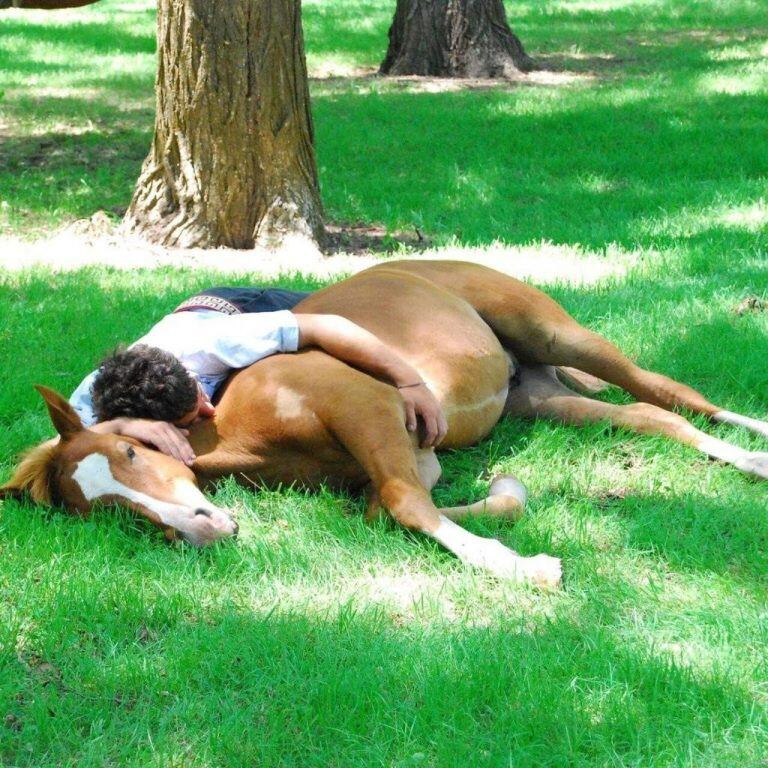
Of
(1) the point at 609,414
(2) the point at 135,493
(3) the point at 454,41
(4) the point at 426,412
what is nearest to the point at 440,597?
(4) the point at 426,412

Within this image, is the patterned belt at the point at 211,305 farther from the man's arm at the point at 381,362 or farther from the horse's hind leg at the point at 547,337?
the horse's hind leg at the point at 547,337

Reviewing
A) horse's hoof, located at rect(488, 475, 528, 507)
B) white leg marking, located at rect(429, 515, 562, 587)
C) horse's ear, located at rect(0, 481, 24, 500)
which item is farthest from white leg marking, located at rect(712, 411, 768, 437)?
horse's ear, located at rect(0, 481, 24, 500)

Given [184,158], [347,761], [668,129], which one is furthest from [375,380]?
[668,129]

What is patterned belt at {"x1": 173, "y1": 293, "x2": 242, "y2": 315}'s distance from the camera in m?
5.33

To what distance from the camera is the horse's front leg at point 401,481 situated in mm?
4059

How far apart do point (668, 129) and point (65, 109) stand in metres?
6.69

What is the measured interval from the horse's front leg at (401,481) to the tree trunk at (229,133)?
4.15 m

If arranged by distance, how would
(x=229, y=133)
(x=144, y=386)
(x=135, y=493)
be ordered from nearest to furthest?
(x=135, y=493)
(x=144, y=386)
(x=229, y=133)

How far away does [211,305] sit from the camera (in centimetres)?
535

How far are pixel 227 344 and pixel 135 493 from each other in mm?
900

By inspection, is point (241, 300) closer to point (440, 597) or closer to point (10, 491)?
point (10, 491)

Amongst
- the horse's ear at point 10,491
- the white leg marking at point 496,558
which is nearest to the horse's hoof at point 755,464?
the white leg marking at point 496,558

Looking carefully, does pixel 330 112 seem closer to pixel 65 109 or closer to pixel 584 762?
pixel 65 109

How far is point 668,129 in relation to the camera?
1166 centimetres
